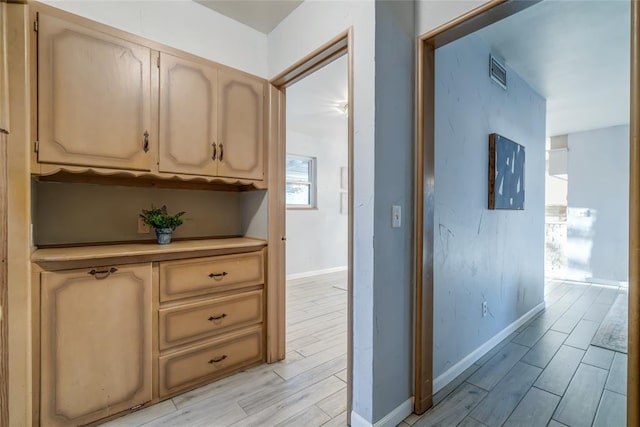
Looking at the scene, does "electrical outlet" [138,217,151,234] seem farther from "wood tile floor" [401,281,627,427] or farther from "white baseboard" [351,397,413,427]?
"wood tile floor" [401,281,627,427]

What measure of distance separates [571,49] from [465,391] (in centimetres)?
280

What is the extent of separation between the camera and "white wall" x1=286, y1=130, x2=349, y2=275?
16.3ft

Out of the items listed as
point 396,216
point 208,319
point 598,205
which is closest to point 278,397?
point 208,319

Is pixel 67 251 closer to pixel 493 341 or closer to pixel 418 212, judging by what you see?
pixel 418 212

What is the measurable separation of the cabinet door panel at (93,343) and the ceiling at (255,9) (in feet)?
5.66

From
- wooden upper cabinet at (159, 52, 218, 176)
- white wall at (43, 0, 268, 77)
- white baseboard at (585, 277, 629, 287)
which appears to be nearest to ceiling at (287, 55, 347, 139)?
white wall at (43, 0, 268, 77)

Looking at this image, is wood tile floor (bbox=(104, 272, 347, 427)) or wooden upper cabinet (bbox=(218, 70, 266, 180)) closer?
wood tile floor (bbox=(104, 272, 347, 427))

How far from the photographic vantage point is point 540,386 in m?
1.95

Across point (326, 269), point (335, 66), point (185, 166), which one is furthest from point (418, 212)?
point (326, 269)

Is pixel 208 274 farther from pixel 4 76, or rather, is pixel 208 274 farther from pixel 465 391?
pixel 465 391

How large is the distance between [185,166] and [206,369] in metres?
1.30

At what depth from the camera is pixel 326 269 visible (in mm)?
5484

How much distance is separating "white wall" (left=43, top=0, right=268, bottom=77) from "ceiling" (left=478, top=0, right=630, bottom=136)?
1.73 metres

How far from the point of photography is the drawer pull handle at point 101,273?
4.98 feet
